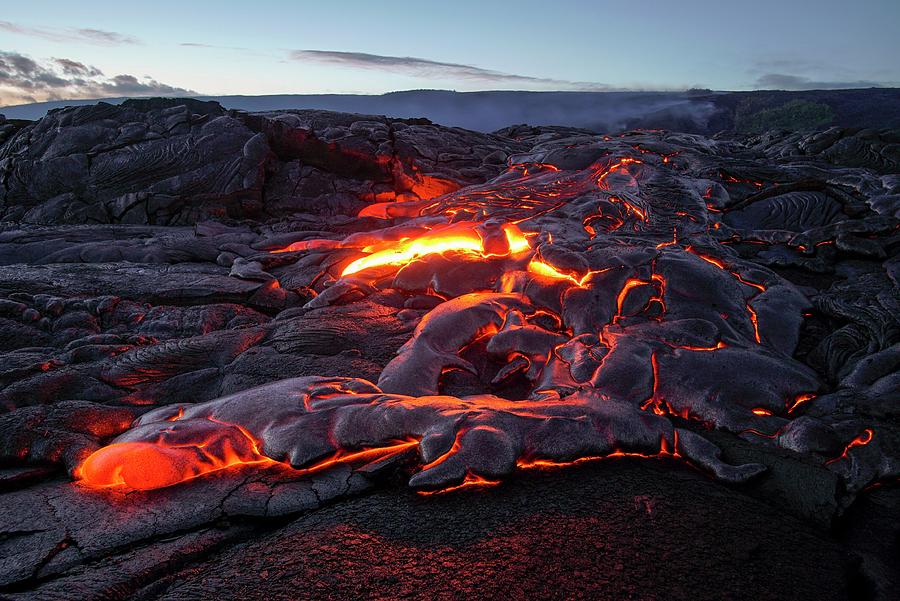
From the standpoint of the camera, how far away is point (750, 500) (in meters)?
2.63

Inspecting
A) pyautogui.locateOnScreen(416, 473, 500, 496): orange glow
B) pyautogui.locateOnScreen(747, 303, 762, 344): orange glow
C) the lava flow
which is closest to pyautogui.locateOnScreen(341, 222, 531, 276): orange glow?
the lava flow

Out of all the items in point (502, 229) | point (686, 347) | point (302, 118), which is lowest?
point (686, 347)

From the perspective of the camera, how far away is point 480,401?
3.32 m

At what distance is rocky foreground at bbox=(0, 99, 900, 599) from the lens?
222 centimetres

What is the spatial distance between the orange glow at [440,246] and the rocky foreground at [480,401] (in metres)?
0.05

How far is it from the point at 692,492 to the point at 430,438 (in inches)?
57.1

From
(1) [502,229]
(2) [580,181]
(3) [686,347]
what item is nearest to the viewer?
(3) [686,347]

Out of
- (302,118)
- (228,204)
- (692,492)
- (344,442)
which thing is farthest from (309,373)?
(302,118)

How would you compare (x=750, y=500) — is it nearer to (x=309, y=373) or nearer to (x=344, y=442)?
(x=344, y=442)

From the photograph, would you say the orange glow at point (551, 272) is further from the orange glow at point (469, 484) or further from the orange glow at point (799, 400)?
the orange glow at point (469, 484)

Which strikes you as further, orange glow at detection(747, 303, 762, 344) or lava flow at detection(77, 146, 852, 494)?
orange glow at detection(747, 303, 762, 344)

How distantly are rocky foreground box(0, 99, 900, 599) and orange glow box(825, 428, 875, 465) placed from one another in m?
0.02

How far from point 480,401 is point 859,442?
7.29 feet

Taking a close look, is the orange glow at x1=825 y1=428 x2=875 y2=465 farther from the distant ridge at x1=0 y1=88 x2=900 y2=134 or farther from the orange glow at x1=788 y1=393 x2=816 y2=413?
the distant ridge at x1=0 y1=88 x2=900 y2=134
